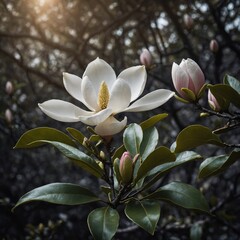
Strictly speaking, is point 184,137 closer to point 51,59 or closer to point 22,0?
point 22,0

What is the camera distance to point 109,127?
0.93m

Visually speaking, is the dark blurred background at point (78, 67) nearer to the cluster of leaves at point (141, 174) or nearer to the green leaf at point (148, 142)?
the green leaf at point (148, 142)

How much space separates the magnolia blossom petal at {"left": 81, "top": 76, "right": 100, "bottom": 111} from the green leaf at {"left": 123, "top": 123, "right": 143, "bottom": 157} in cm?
12

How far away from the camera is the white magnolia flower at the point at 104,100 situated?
3.04 feet

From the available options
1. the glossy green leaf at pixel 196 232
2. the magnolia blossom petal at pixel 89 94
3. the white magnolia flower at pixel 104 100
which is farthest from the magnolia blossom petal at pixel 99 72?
the glossy green leaf at pixel 196 232

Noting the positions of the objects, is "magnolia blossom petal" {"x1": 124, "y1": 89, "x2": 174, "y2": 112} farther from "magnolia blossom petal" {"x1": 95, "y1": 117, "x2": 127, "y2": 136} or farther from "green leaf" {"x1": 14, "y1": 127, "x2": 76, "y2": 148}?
"green leaf" {"x1": 14, "y1": 127, "x2": 76, "y2": 148}

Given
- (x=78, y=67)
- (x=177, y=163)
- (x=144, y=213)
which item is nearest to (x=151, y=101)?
(x=177, y=163)

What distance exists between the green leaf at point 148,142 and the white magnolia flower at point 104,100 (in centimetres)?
11

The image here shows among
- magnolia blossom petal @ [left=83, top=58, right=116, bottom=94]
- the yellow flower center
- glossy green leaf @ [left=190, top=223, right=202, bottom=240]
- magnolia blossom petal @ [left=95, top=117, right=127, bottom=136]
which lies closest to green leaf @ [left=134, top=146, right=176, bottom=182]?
magnolia blossom petal @ [left=95, top=117, right=127, bottom=136]

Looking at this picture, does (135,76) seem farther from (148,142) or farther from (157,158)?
(157,158)

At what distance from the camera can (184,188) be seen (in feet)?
3.12

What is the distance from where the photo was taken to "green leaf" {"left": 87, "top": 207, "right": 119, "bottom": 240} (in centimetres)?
84

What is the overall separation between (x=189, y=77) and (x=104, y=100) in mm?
235

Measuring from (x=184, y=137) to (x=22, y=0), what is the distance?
2.48 meters
